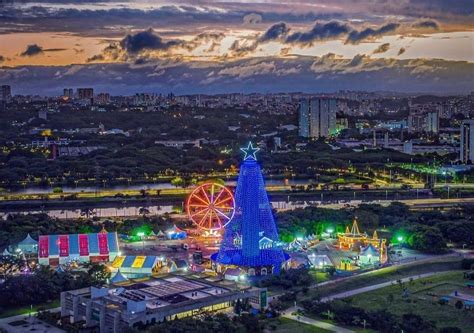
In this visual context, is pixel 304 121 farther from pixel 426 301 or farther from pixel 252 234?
pixel 426 301

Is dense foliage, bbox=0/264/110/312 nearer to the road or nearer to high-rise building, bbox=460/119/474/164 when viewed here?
the road

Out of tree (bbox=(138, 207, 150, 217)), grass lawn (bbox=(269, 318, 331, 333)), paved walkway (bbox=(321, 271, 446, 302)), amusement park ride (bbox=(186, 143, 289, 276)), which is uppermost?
amusement park ride (bbox=(186, 143, 289, 276))

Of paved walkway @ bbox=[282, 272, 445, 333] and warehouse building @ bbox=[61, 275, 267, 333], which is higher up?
warehouse building @ bbox=[61, 275, 267, 333]

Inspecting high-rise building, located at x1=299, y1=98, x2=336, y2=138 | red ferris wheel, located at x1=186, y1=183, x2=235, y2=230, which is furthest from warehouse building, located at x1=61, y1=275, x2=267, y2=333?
high-rise building, located at x1=299, y1=98, x2=336, y2=138

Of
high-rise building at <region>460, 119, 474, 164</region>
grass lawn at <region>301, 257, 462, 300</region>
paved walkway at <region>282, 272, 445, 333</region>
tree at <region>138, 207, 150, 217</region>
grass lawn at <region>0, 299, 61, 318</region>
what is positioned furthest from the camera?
high-rise building at <region>460, 119, 474, 164</region>

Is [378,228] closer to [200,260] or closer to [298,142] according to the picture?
[200,260]

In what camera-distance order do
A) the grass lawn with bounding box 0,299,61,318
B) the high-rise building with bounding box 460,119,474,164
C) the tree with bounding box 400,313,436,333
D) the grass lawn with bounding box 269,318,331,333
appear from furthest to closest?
the high-rise building with bounding box 460,119,474,164 < the grass lawn with bounding box 0,299,61,318 < the grass lawn with bounding box 269,318,331,333 < the tree with bounding box 400,313,436,333

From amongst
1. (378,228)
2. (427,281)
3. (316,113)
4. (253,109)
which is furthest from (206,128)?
(427,281)
